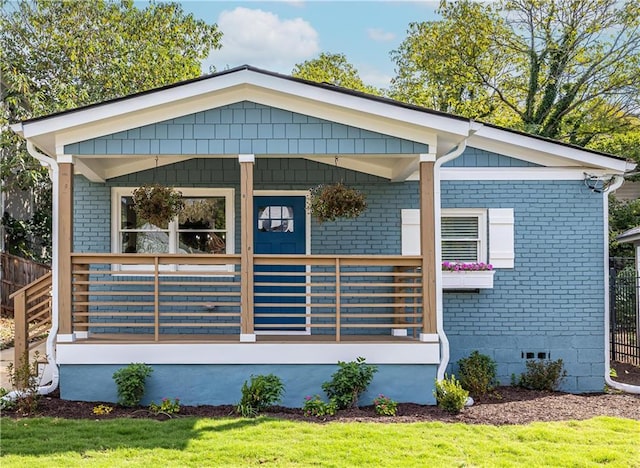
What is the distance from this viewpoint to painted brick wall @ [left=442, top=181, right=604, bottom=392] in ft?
27.5

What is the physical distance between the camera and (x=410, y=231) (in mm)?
8500

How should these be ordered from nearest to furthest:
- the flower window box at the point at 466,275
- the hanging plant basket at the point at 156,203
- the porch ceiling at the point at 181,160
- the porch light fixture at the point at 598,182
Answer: the hanging plant basket at the point at 156,203 < the porch ceiling at the point at 181,160 < the flower window box at the point at 466,275 < the porch light fixture at the point at 598,182

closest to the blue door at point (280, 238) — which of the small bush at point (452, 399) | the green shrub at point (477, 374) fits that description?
the green shrub at point (477, 374)

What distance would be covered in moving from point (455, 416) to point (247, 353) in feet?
7.80

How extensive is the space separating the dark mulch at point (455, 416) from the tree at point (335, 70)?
2012 cm

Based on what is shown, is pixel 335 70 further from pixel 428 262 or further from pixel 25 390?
pixel 25 390

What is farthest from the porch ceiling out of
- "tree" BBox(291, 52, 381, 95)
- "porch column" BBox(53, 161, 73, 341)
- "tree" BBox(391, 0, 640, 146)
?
"tree" BBox(291, 52, 381, 95)

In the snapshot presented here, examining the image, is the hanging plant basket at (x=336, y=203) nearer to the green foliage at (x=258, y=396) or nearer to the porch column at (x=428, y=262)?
the porch column at (x=428, y=262)

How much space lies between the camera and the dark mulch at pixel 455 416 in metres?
6.30

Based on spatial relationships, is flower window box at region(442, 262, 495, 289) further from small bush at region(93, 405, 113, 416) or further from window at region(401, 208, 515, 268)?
small bush at region(93, 405, 113, 416)

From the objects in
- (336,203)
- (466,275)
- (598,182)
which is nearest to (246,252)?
(336,203)

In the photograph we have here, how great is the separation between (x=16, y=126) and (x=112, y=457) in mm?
3837

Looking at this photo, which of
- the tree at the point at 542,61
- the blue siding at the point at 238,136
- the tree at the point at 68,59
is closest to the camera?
Answer: the blue siding at the point at 238,136

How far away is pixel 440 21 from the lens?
Answer: 740 inches
